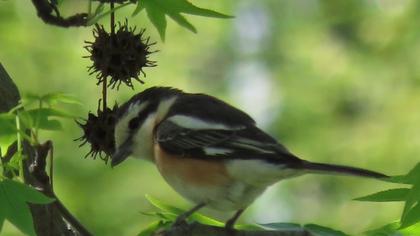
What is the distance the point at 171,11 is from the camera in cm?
274

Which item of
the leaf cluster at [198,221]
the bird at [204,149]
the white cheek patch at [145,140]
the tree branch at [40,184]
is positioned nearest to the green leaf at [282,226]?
the leaf cluster at [198,221]

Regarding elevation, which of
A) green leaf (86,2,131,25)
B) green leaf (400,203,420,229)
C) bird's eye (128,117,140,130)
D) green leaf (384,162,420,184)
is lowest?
bird's eye (128,117,140,130)

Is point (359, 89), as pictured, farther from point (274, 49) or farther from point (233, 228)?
point (233, 228)

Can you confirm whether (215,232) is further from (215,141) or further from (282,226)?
(215,141)

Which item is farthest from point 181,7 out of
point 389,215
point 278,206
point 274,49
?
point 274,49

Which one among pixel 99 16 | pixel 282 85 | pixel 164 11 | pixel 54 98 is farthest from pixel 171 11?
pixel 282 85

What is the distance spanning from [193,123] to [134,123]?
18cm

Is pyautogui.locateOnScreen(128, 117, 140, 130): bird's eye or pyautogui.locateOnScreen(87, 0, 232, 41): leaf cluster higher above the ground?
pyautogui.locateOnScreen(87, 0, 232, 41): leaf cluster

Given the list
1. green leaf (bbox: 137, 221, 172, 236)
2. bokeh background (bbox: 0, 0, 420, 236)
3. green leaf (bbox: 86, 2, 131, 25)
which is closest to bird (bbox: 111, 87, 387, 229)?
green leaf (bbox: 137, 221, 172, 236)

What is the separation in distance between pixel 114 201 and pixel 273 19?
278cm

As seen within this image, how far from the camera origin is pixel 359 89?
8.23m

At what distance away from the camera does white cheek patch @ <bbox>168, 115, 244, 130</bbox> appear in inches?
128

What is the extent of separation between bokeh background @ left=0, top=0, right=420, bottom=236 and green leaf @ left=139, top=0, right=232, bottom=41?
339 cm

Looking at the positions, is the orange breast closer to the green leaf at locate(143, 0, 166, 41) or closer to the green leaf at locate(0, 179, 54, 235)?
the green leaf at locate(143, 0, 166, 41)
